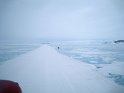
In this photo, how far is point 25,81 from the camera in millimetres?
4016

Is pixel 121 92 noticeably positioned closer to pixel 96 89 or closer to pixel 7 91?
pixel 96 89

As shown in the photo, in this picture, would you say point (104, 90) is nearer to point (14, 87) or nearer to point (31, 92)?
point (31, 92)

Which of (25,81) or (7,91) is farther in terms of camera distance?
(25,81)

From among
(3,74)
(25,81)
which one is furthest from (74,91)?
(3,74)

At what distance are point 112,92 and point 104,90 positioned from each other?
193 mm

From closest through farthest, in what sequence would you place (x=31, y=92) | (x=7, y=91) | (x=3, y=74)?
(x=7, y=91)
(x=31, y=92)
(x=3, y=74)

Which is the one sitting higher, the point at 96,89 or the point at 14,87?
the point at 14,87

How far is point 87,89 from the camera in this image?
353 cm

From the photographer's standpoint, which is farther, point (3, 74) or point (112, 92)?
point (3, 74)

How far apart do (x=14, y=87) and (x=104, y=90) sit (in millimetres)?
2405

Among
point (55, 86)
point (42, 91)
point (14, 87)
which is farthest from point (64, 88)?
point (14, 87)

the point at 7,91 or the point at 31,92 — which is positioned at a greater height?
the point at 7,91

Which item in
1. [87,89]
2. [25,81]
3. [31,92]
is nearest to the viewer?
[31,92]

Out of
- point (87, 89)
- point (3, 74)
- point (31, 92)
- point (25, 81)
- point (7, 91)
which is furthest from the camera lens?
point (3, 74)
